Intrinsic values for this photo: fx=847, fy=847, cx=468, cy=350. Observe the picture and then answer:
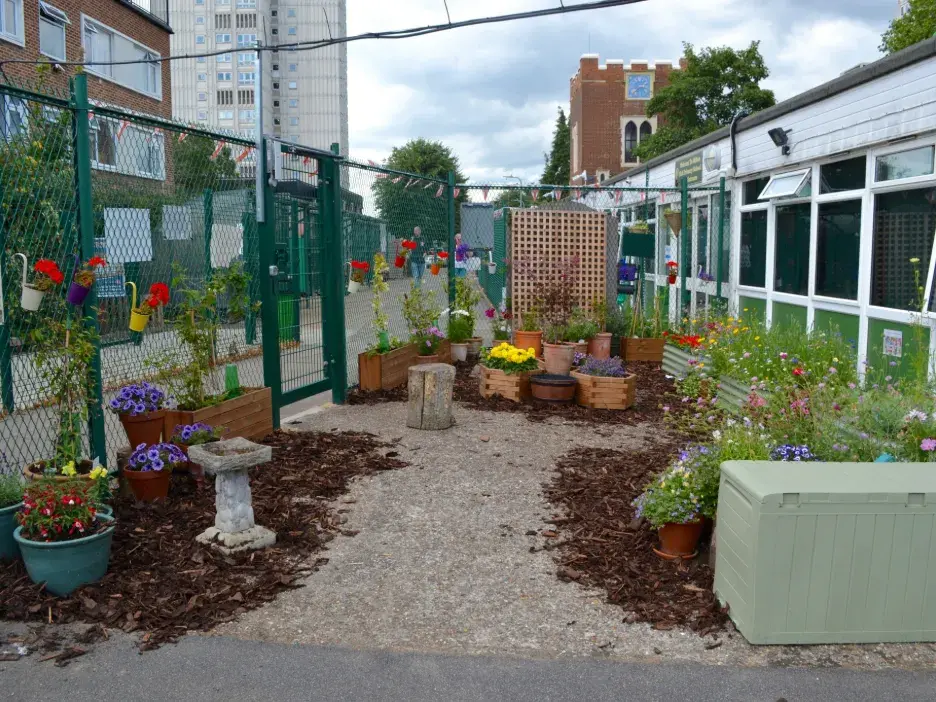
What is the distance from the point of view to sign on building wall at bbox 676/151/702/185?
12.7 m

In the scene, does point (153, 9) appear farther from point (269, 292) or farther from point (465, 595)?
point (465, 595)

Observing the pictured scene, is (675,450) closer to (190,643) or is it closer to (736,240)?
(190,643)

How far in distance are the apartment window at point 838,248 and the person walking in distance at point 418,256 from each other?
443 cm

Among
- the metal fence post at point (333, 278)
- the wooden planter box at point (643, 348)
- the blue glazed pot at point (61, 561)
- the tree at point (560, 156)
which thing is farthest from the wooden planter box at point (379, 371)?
the tree at point (560, 156)

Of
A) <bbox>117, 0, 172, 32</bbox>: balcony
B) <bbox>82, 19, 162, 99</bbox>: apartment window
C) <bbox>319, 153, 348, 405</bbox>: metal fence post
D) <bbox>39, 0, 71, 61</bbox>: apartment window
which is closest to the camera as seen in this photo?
<bbox>319, 153, 348, 405</bbox>: metal fence post

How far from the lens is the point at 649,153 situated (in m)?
34.6

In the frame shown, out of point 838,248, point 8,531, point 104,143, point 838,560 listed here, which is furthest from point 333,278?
point 838,560

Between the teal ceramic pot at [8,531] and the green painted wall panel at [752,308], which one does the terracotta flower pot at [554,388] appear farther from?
the teal ceramic pot at [8,531]

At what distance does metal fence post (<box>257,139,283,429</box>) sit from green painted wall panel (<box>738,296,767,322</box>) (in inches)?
230

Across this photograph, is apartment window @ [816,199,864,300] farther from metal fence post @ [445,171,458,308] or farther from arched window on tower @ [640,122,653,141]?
arched window on tower @ [640,122,653,141]

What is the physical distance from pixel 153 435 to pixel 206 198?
205 cm

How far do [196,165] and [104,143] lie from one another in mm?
649

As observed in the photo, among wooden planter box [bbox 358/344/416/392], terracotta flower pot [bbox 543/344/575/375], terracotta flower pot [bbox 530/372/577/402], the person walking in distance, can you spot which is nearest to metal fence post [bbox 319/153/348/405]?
wooden planter box [bbox 358/344/416/392]

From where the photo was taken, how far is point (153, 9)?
82.8 ft
